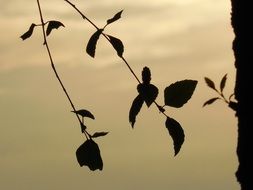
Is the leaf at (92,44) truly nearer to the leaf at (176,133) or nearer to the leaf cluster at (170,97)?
the leaf cluster at (170,97)

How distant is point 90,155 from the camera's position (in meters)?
2.56

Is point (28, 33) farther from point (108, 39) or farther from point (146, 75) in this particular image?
point (146, 75)

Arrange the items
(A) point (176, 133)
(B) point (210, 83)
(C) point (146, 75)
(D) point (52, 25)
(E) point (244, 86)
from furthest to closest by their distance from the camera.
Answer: (B) point (210, 83) < (D) point (52, 25) < (C) point (146, 75) < (A) point (176, 133) < (E) point (244, 86)

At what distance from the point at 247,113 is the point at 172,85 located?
41 centimetres

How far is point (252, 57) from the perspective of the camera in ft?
7.36

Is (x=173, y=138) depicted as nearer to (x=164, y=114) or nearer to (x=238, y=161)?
(x=164, y=114)

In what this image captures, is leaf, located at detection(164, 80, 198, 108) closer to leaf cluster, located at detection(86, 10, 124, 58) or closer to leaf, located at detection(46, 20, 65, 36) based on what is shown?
leaf cluster, located at detection(86, 10, 124, 58)

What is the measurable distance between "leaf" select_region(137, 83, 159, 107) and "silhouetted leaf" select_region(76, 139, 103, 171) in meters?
0.34

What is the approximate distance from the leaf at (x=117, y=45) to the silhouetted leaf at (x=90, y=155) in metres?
0.42

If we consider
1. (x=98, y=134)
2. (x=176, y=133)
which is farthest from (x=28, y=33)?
(x=176, y=133)

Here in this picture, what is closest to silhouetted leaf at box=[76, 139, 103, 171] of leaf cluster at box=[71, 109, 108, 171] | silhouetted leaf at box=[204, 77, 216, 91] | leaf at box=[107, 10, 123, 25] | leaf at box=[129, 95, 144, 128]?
leaf cluster at box=[71, 109, 108, 171]

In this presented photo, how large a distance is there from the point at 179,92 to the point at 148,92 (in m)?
0.15

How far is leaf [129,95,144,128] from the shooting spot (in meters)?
2.40

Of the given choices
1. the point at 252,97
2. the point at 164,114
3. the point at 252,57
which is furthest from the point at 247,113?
the point at 164,114
